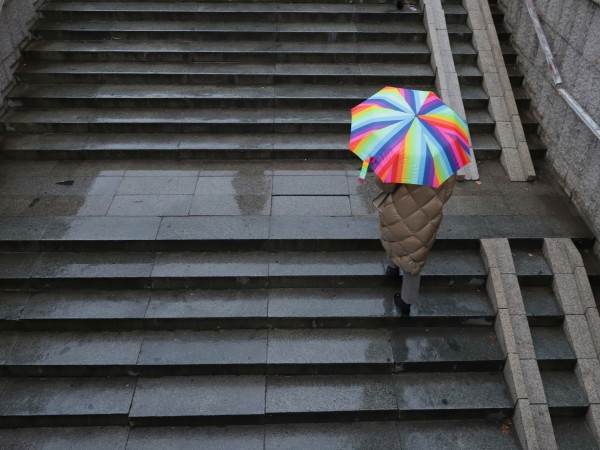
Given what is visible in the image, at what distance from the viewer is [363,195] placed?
251 inches

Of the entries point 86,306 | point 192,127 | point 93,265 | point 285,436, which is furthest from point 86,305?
point 192,127

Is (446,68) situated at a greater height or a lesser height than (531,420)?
greater

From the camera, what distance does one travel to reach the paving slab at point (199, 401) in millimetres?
4742

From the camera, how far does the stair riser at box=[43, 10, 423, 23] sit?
325 inches

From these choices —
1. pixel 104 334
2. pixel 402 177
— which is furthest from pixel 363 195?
pixel 104 334

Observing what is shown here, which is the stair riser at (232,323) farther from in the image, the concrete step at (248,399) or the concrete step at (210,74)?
the concrete step at (210,74)

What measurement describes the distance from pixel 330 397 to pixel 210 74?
520 centimetres

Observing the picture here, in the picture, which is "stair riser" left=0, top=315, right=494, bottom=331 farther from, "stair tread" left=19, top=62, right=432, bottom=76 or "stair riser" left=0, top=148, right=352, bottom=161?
"stair tread" left=19, top=62, right=432, bottom=76

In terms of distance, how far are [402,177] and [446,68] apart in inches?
174

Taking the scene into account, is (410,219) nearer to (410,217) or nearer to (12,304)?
(410,217)

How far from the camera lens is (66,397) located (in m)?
4.86

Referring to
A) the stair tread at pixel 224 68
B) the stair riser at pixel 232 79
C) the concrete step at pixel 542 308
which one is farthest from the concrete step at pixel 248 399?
the stair tread at pixel 224 68

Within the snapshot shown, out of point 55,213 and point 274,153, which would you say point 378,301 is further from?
point 55,213

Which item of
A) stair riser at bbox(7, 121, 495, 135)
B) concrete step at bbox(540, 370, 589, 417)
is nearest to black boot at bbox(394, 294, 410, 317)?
concrete step at bbox(540, 370, 589, 417)
